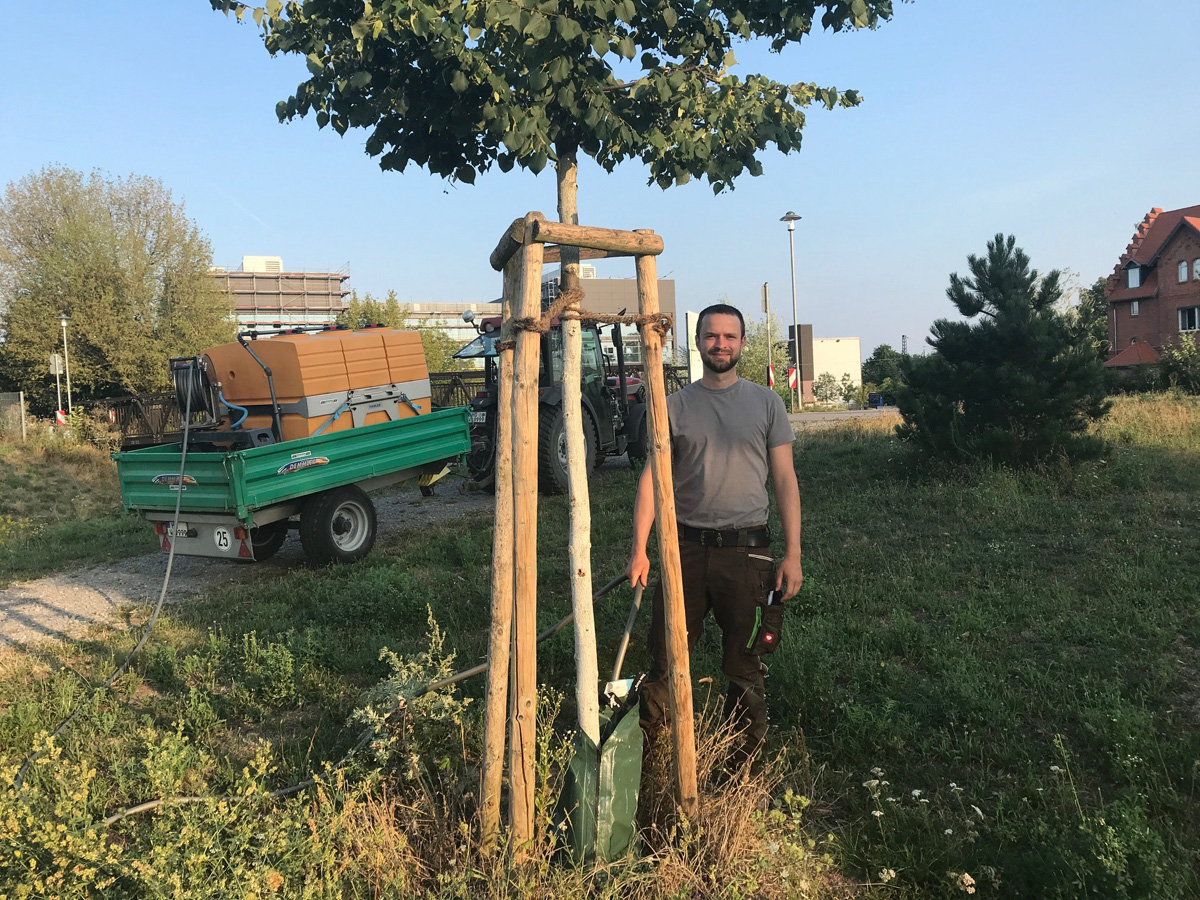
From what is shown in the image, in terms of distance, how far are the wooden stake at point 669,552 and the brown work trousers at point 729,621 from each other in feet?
1.39

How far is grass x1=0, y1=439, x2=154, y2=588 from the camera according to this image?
9.23 metres

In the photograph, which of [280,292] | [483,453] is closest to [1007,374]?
[483,453]

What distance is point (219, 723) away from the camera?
4074mm

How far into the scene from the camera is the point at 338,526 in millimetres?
7883

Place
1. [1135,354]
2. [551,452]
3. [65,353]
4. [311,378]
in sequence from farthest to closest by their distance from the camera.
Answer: [1135,354]
[65,353]
[551,452]
[311,378]

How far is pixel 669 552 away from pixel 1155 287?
46899 mm

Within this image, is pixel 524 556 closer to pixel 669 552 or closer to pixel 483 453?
pixel 669 552

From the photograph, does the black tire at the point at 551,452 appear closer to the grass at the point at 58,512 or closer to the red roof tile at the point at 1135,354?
the grass at the point at 58,512

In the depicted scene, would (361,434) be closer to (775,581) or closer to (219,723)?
(219,723)

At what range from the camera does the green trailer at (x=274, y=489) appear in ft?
22.5

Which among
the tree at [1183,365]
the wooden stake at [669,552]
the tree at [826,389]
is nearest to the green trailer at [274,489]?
the wooden stake at [669,552]

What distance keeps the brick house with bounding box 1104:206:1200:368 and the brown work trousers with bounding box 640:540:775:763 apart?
39966mm

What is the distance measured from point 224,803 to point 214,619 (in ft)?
12.6

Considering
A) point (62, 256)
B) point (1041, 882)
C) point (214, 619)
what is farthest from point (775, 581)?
point (62, 256)
